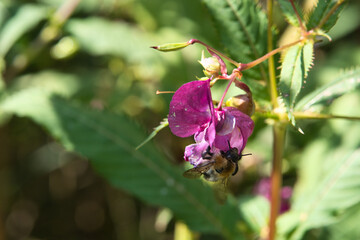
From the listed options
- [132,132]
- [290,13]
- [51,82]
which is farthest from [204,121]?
[51,82]

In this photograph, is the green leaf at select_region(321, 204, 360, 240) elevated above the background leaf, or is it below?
below

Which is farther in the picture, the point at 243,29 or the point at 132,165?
the point at 132,165

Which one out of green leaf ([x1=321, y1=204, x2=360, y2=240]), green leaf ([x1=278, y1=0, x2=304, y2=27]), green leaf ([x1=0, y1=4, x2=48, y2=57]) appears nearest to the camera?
green leaf ([x1=278, y1=0, x2=304, y2=27])

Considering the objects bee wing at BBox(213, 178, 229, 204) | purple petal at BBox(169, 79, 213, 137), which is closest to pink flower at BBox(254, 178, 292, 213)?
bee wing at BBox(213, 178, 229, 204)

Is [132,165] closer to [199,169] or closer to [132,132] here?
[132,132]

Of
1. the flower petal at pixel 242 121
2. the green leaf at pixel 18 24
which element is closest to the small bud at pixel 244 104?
the flower petal at pixel 242 121

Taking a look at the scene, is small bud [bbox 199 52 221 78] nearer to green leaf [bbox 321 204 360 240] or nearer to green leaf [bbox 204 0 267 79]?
green leaf [bbox 204 0 267 79]

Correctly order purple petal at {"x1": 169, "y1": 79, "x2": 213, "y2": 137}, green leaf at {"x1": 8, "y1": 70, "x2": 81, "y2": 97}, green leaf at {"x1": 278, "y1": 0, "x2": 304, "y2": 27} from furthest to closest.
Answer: green leaf at {"x1": 8, "y1": 70, "x2": 81, "y2": 97} < green leaf at {"x1": 278, "y1": 0, "x2": 304, "y2": 27} < purple petal at {"x1": 169, "y1": 79, "x2": 213, "y2": 137}

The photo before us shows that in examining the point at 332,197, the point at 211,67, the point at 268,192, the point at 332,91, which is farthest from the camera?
the point at 268,192
